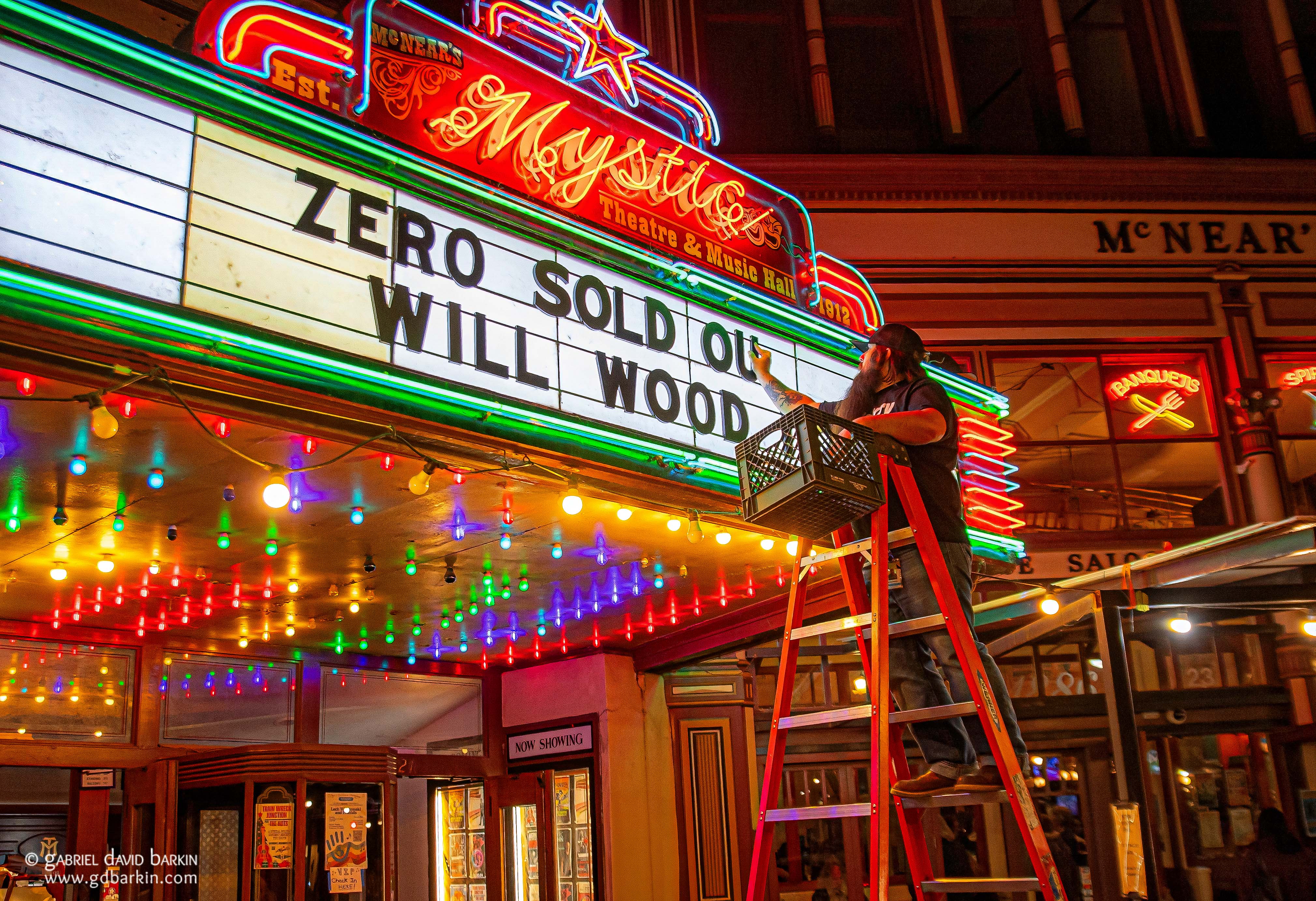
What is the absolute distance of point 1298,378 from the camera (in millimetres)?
13648

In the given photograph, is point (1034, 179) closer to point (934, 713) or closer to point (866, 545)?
point (866, 545)

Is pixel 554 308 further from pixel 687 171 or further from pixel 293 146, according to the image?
pixel 687 171

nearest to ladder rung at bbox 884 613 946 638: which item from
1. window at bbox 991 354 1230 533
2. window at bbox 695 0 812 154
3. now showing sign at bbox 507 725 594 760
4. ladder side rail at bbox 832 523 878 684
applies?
ladder side rail at bbox 832 523 878 684

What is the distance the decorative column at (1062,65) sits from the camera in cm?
1455

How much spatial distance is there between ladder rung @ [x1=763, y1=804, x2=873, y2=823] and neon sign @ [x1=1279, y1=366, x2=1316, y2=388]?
40.5 feet

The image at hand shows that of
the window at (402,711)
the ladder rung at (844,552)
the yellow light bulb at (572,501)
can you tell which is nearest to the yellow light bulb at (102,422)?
the yellow light bulb at (572,501)

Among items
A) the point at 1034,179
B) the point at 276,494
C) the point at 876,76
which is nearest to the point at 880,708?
the point at 276,494

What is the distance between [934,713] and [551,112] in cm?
481

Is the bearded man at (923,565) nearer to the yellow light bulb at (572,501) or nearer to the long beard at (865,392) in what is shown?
the long beard at (865,392)

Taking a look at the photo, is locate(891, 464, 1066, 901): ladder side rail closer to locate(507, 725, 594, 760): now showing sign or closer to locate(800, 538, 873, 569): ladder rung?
locate(800, 538, 873, 569): ladder rung

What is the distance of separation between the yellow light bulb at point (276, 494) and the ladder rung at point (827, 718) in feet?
10.9

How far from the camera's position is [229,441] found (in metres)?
6.01

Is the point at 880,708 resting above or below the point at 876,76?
below

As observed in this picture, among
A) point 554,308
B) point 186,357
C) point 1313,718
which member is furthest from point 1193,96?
point 186,357
